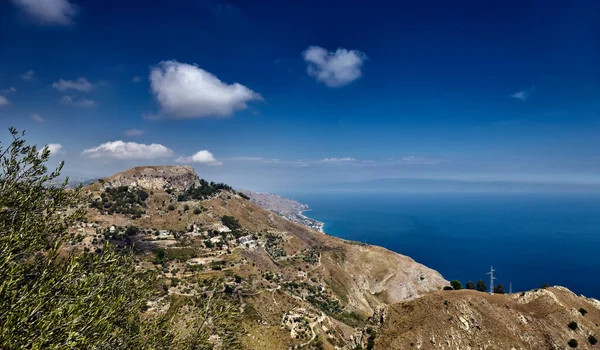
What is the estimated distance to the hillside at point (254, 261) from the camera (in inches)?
3086

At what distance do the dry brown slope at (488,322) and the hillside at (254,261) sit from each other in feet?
29.4

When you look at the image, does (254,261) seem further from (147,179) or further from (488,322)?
(147,179)

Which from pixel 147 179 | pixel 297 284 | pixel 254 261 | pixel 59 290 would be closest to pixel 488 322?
pixel 59 290

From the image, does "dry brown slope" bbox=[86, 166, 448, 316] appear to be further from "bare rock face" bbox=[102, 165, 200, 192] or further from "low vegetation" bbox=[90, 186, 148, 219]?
"low vegetation" bbox=[90, 186, 148, 219]

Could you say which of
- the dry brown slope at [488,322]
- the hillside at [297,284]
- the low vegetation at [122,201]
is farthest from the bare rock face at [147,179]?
the dry brown slope at [488,322]

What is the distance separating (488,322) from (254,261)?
8687cm

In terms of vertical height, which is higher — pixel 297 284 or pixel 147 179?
pixel 147 179

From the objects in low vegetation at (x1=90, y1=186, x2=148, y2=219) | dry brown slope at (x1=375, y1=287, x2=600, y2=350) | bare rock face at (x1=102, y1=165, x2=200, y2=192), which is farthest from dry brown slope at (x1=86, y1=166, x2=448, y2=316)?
dry brown slope at (x1=375, y1=287, x2=600, y2=350)

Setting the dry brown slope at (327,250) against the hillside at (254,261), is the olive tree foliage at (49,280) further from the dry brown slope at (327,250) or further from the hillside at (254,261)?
the dry brown slope at (327,250)

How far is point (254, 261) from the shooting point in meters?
121

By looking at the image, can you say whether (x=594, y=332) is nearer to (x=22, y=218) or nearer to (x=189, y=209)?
(x=22, y=218)

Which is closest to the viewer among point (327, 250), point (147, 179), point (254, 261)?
point (254, 261)

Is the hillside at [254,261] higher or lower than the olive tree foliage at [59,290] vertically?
lower

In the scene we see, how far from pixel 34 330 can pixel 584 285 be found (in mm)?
257264
